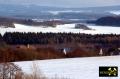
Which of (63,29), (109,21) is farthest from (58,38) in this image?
(109,21)

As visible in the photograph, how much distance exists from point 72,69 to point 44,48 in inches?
222

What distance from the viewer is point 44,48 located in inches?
690

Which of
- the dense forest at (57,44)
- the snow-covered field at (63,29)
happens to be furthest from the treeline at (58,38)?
the snow-covered field at (63,29)

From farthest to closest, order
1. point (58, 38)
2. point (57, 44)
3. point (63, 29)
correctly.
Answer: point (63, 29)
point (58, 38)
point (57, 44)

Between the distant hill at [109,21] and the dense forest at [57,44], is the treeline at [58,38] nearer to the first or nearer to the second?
the dense forest at [57,44]

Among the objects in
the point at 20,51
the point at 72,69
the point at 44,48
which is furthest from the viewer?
the point at 44,48

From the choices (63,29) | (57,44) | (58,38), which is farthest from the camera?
(63,29)

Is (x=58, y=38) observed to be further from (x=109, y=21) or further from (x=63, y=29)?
(x=109, y=21)

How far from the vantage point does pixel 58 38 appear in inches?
750

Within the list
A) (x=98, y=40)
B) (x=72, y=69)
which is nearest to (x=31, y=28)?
(x=98, y=40)

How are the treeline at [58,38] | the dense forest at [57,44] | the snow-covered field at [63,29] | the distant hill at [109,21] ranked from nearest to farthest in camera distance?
1. the dense forest at [57,44]
2. the treeline at [58,38]
3. the snow-covered field at [63,29]
4. the distant hill at [109,21]

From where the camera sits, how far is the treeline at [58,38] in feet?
59.0

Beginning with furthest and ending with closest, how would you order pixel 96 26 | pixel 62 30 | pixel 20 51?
pixel 96 26, pixel 62 30, pixel 20 51

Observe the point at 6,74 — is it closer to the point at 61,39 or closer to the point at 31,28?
the point at 61,39
